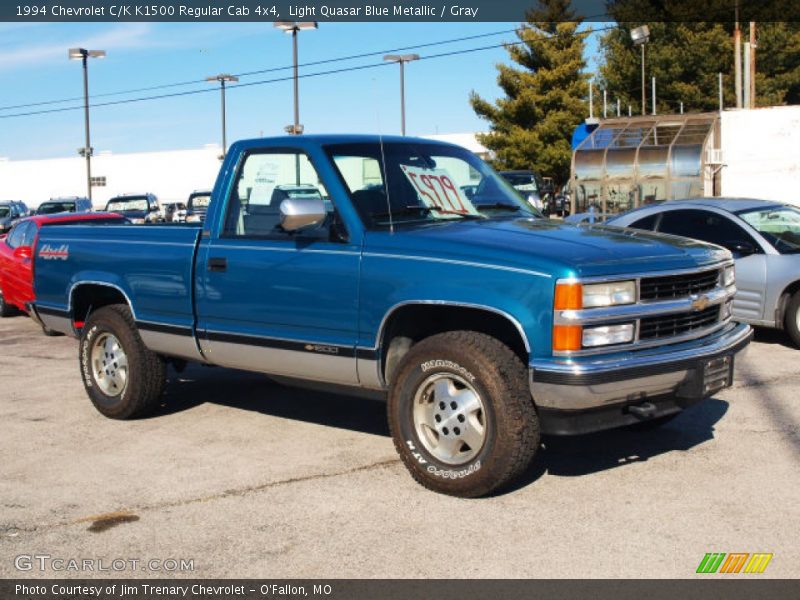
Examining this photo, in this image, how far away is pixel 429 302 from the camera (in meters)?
5.26

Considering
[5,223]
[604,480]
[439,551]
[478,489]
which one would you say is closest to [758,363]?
[604,480]

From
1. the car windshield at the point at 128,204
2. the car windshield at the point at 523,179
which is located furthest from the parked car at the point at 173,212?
the car windshield at the point at 523,179

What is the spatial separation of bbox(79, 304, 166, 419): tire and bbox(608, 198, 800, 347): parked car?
5.95 metres

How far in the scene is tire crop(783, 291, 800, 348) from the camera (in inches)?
390

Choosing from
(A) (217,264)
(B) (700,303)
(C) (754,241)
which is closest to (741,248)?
(C) (754,241)

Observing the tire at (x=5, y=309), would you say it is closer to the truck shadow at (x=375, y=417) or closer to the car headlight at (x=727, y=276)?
the truck shadow at (x=375, y=417)

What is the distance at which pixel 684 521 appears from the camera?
4.86 meters

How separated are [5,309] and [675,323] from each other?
12.4 meters

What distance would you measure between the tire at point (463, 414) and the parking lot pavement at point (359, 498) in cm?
19

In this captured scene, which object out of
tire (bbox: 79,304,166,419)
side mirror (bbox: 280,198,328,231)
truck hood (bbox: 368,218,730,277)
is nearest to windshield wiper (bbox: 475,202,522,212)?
truck hood (bbox: 368,218,730,277)

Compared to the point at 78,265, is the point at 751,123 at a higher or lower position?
higher

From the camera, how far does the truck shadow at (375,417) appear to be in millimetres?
6026

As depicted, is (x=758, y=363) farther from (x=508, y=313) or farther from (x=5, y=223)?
(x=5, y=223)

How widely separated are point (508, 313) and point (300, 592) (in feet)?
5.71
